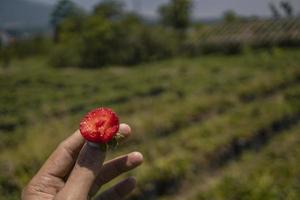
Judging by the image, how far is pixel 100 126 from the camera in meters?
1.47

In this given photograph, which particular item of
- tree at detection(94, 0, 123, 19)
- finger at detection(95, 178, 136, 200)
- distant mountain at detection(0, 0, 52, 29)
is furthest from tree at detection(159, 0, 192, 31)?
finger at detection(95, 178, 136, 200)

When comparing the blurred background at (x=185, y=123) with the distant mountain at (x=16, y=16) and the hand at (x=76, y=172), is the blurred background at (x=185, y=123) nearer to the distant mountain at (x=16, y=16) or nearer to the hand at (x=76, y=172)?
the distant mountain at (x=16, y=16)

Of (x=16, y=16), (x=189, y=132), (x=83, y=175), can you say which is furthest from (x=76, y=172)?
(x=16, y=16)

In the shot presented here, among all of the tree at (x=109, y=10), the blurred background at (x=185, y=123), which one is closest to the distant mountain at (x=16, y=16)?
the blurred background at (x=185, y=123)

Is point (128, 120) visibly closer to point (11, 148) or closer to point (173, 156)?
point (11, 148)

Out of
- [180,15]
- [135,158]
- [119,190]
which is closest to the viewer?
[135,158]

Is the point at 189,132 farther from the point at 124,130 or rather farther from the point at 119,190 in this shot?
the point at 124,130

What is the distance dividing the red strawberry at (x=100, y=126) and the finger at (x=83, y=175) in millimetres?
47

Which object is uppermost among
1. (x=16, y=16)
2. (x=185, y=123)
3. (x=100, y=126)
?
(x=16, y=16)

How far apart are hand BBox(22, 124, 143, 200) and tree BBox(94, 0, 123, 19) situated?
36.4m

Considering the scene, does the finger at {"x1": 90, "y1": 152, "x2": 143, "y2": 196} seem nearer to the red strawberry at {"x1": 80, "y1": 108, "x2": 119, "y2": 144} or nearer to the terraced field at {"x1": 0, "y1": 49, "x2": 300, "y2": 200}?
the red strawberry at {"x1": 80, "y1": 108, "x2": 119, "y2": 144}

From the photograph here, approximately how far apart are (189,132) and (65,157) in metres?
7.62

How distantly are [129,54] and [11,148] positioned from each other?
22.4 meters

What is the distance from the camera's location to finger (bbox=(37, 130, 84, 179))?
1572mm
